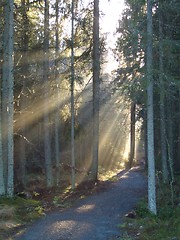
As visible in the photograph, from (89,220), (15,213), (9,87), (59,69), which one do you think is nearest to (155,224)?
(89,220)

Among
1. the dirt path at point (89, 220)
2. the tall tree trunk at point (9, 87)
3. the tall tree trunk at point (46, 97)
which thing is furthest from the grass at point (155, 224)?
the tall tree trunk at point (46, 97)

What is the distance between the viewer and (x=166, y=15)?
17.0m

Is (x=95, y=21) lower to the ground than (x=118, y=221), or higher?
higher

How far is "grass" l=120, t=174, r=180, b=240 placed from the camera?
31.2 ft

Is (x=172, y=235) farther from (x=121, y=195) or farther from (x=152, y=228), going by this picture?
(x=121, y=195)

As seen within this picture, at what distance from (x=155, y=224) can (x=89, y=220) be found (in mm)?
2245

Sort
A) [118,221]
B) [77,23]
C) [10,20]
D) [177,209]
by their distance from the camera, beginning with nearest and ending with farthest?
[118,221]
[177,209]
[10,20]
[77,23]

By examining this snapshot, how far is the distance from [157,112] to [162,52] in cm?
977

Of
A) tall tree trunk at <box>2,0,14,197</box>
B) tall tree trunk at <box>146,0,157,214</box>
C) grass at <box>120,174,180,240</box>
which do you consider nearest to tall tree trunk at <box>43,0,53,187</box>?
tall tree trunk at <box>2,0,14,197</box>

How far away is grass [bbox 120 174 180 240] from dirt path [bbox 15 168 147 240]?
0.43 metres

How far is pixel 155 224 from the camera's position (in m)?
10.7

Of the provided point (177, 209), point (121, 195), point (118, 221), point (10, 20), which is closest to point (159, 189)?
point (121, 195)

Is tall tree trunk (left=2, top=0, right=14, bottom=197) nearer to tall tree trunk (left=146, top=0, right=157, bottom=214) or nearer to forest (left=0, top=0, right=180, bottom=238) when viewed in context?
forest (left=0, top=0, right=180, bottom=238)

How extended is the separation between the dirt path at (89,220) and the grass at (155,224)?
1.42 ft
